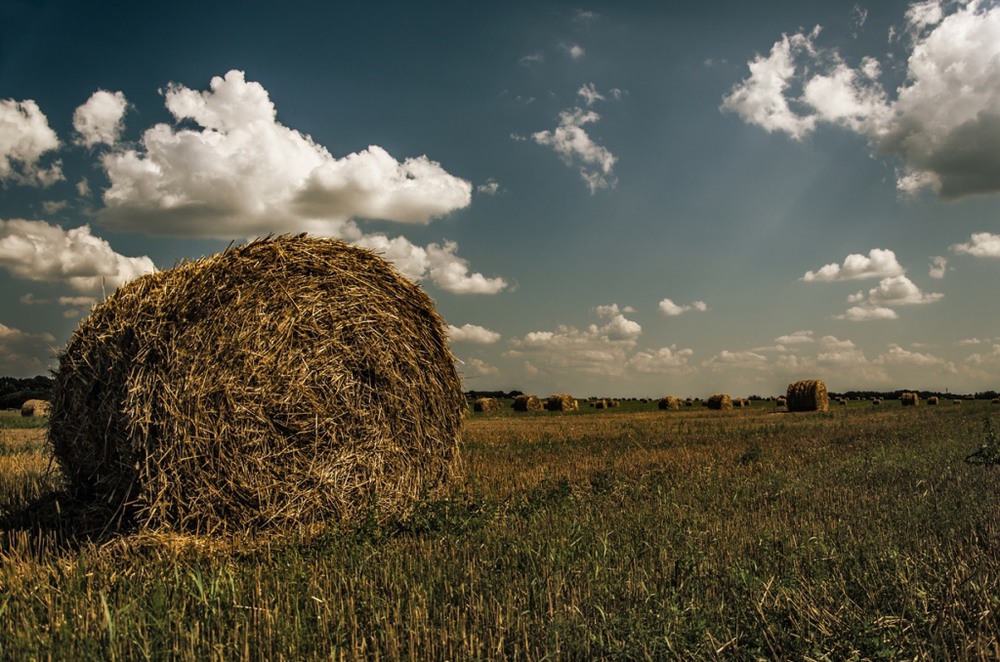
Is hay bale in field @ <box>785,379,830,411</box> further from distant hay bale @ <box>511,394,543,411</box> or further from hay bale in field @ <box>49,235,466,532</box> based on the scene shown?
hay bale in field @ <box>49,235,466,532</box>

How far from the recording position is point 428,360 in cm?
880

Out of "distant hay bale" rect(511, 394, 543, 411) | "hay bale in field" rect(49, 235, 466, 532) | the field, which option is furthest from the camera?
"distant hay bale" rect(511, 394, 543, 411)

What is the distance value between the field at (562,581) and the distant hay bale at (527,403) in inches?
1214

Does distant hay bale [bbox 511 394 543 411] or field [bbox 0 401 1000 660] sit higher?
distant hay bale [bbox 511 394 543 411]

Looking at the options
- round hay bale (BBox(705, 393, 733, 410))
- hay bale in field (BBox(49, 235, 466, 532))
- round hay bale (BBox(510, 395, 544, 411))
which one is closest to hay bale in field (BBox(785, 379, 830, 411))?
round hay bale (BBox(705, 393, 733, 410))

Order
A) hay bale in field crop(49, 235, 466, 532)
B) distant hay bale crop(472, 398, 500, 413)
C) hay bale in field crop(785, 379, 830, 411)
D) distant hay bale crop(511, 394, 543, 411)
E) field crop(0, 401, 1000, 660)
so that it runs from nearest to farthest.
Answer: field crop(0, 401, 1000, 660), hay bale in field crop(49, 235, 466, 532), hay bale in field crop(785, 379, 830, 411), distant hay bale crop(472, 398, 500, 413), distant hay bale crop(511, 394, 543, 411)

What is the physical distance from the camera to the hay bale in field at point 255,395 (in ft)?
21.9

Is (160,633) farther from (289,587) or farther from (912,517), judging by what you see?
(912,517)

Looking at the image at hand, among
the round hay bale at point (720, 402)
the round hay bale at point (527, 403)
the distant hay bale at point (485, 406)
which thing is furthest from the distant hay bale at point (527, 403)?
the round hay bale at point (720, 402)

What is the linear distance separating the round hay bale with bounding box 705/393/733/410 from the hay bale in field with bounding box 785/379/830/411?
5842 millimetres

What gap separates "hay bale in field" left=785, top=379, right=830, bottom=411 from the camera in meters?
34.8

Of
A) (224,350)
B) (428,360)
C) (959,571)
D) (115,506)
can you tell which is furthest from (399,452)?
(959,571)

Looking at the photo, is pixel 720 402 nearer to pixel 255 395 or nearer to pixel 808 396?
pixel 808 396

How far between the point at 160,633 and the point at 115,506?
4023mm
